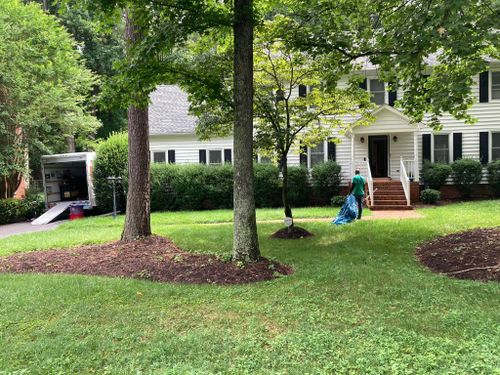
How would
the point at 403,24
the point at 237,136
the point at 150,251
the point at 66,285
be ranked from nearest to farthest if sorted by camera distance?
the point at 66,285 < the point at 237,136 < the point at 403,24 < the point at 150,251

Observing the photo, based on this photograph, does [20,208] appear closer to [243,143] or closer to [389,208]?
[243,143]

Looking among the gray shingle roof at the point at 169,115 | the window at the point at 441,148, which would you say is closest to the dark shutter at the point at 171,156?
the gray shingle roof at the point at 169,115

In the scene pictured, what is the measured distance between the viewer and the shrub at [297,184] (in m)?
16.9

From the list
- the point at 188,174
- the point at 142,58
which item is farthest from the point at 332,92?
the point at 188,174

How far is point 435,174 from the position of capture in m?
16.8

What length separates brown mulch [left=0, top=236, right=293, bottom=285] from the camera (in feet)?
20.6

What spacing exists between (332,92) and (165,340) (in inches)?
285

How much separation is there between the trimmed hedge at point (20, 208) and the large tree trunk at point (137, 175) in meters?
10.5

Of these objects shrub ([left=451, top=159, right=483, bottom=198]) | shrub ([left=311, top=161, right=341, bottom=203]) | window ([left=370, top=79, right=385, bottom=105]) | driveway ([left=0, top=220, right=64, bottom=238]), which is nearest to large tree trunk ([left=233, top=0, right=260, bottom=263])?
driveway ([left=0, top=220, right=64, bottom=238])

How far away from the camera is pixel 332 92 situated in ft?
30.7

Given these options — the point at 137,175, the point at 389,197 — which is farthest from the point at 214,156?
the point at 137,175

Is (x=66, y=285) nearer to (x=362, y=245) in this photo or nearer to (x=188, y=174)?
(x=362, y=245)

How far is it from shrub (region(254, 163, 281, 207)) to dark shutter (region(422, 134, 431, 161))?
7.14m

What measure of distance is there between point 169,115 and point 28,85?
811cm
